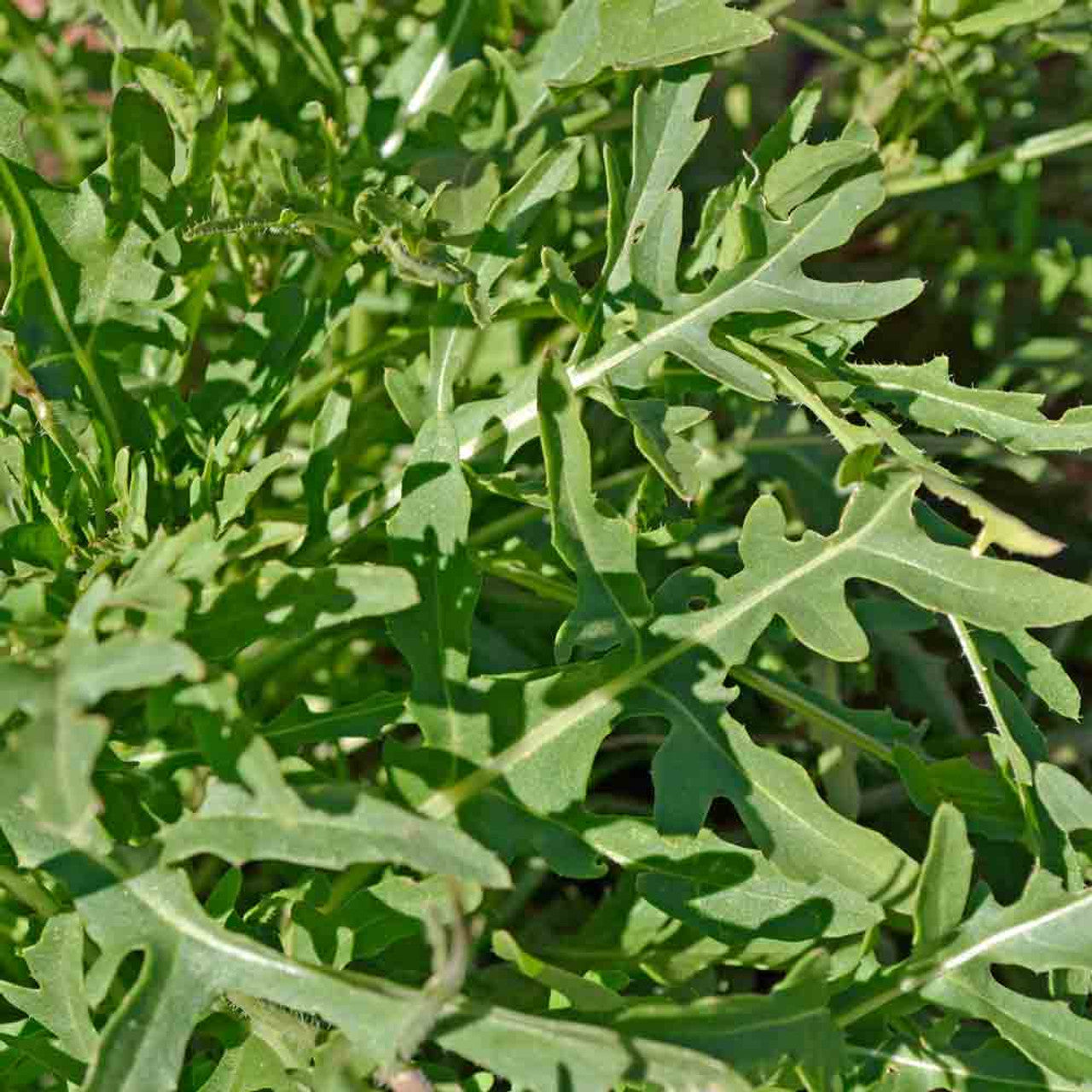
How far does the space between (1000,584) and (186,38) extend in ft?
2.58

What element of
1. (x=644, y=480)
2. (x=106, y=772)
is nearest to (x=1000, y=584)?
(x=644, y=480)

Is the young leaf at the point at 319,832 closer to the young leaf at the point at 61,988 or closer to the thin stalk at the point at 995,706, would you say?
the young leaf at the point at 61,988

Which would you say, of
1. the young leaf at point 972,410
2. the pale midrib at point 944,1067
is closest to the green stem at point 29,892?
the pale midrib at point 944,1067

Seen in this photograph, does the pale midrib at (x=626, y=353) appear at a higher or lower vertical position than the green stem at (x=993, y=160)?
higher

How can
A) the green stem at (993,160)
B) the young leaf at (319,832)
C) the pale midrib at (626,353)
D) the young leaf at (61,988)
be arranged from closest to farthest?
the young leaf at (319,832), the young leaf at (61,988), the pale midrib at (626,353), the green stem at (993,160)

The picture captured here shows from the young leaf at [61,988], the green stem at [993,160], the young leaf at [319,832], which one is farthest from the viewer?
the green stem at [993,160]

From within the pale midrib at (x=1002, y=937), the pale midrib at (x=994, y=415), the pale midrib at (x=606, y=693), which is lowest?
the pale midrib at (x=1002, y=937)

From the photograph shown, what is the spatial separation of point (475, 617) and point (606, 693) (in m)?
0.36

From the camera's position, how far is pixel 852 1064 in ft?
2.94

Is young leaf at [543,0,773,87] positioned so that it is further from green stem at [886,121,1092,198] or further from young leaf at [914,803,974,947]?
young leaf at [914,803,974,947]

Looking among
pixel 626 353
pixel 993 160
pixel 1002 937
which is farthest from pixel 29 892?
pixel 993 160

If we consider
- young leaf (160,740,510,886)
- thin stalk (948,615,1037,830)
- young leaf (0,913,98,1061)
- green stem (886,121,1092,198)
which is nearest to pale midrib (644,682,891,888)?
thin stalk (948,615,1037,830)

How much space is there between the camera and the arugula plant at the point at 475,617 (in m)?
0.75

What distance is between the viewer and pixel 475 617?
1.23m
